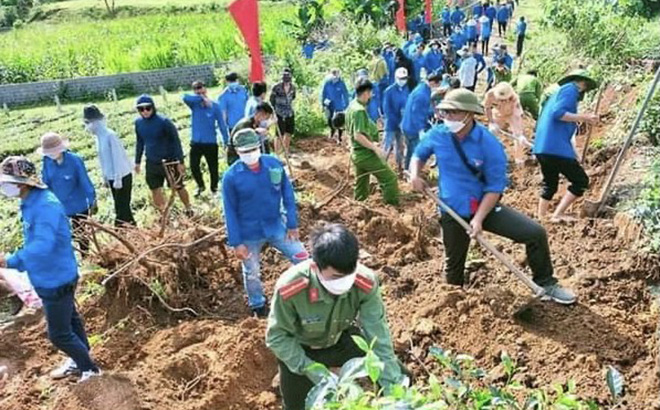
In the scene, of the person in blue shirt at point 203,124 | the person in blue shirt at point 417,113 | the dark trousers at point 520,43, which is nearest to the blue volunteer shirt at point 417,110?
the person in blue shirt at point 417,113

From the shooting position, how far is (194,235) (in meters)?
5.89

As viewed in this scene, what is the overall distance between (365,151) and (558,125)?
211 centimetres

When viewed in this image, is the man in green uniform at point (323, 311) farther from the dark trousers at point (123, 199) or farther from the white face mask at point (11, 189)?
the dark trousers at point (123, 199)

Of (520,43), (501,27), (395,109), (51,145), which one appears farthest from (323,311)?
(501,27)

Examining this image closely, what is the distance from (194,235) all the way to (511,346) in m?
2.94

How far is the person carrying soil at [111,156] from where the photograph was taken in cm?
653

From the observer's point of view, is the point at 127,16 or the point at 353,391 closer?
the point at 353,391

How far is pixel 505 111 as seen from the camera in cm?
852

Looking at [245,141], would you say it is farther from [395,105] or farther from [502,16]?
[502,16]

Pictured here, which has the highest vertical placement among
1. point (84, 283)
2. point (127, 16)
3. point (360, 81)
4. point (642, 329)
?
point (360, 81)

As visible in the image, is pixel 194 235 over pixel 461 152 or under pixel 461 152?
under

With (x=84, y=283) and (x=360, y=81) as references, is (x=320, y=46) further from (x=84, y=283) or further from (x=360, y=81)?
(x=84, y=283)

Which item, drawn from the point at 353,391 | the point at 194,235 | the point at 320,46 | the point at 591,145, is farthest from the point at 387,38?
the point at 353,391

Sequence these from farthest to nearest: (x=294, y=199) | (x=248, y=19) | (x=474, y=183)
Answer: (x=248, y=19) < (x=294, y=199) < (x=474, y=183)
